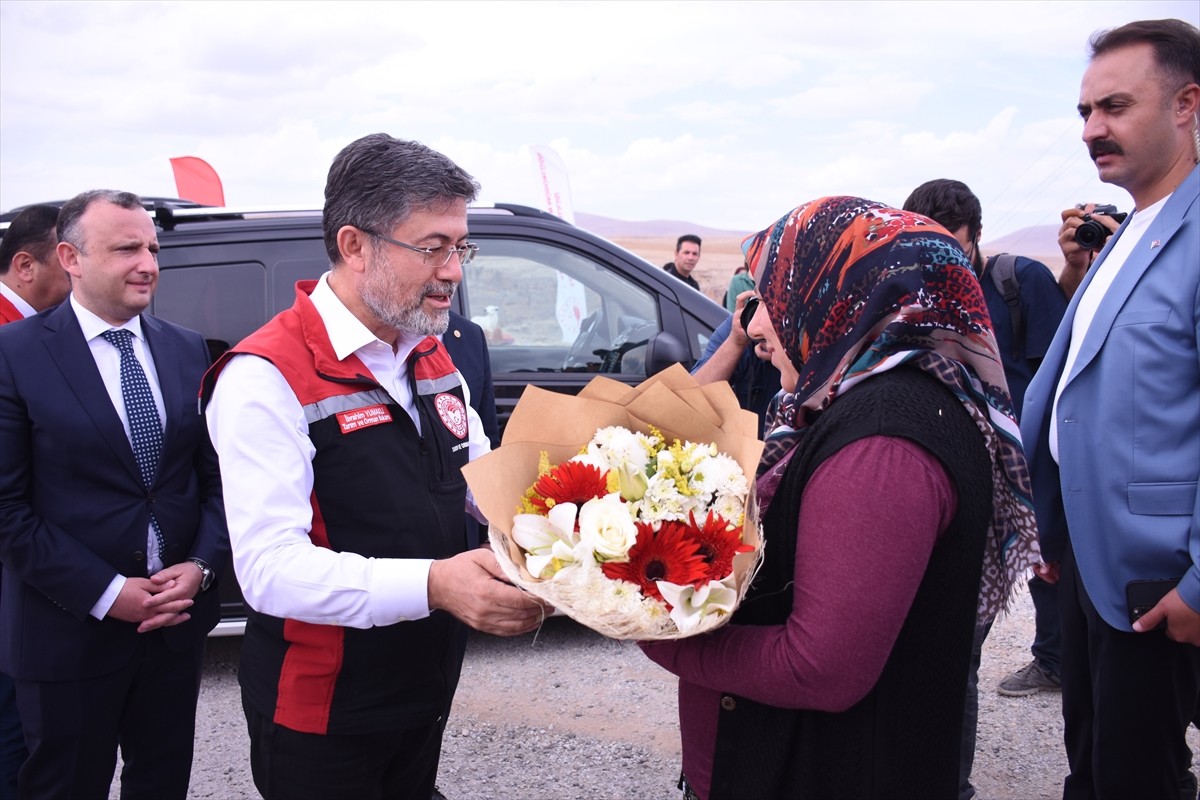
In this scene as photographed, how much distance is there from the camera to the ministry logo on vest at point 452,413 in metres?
2.28

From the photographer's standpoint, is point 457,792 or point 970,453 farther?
point 457,792

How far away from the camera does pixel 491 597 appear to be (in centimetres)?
179

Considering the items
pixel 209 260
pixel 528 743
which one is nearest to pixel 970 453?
pixel 528 743

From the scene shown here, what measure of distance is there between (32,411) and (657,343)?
2489 millimetres

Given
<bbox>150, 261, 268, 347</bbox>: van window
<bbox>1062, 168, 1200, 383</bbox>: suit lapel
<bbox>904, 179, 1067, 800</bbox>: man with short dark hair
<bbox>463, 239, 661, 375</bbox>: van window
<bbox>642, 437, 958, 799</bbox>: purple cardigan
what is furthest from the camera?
<bbox>463, 239, 661, 375</bbox>: van window

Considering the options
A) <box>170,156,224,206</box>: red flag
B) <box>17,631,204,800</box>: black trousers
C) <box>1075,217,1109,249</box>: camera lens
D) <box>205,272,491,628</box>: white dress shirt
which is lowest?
<box>17,631,204,800</box>: black trousers

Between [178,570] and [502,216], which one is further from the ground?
[502,216]

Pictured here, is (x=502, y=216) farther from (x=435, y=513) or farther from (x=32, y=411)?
(x=435, y=513)

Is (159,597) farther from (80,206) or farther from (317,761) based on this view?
(80,206)

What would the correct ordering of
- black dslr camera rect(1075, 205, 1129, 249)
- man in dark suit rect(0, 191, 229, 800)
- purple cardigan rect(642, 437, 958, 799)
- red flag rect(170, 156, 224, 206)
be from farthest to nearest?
red flag rect(170, 156, 224, 206) → black dslr camera rect(1075, 205, 1129, 249) → man in dark suit rect(0, 191, 229, 800) → purple cardigan rect(642, 437, 958, 799)

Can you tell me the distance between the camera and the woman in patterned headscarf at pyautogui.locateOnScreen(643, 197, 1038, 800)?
1469 mm

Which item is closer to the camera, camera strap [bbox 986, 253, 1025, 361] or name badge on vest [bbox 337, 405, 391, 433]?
name badge on vest [bbox 337, 405, 391, 433]

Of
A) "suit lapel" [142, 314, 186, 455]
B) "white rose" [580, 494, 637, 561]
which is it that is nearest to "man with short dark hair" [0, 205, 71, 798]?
"suit lapel" [142, 314, 186, 455]

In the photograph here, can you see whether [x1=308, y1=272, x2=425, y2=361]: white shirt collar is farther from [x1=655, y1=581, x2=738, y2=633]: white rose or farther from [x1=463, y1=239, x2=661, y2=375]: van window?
[x1=463, y1=239, x2=661, y2=375]: van window
